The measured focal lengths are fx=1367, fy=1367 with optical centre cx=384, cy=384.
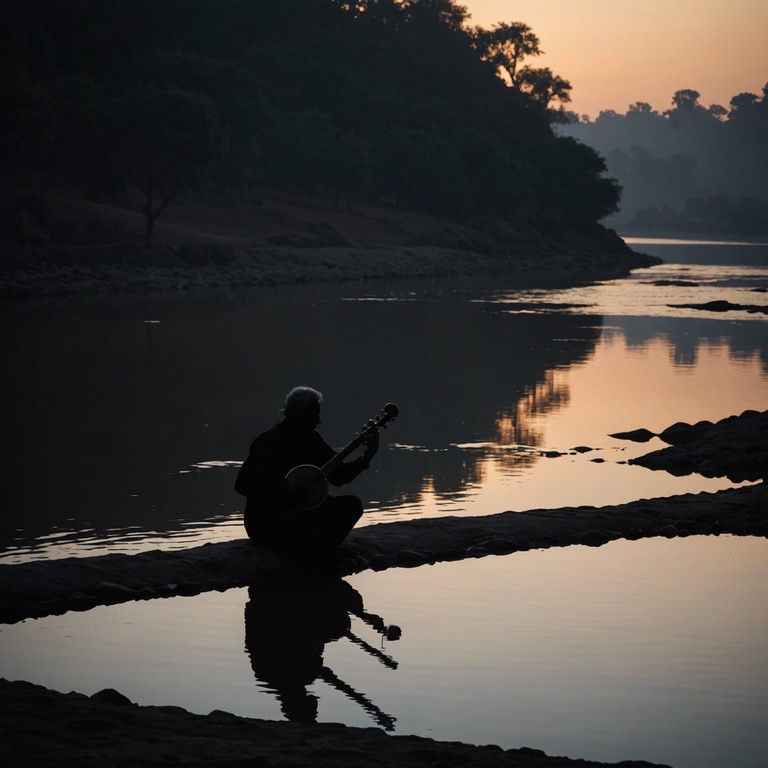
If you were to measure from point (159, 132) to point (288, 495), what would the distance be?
59477 mm

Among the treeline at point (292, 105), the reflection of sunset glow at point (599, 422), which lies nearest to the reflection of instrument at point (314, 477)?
the reflection of sunset glow at point (599, 422)

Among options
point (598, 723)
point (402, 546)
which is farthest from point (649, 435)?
point (598, 723)

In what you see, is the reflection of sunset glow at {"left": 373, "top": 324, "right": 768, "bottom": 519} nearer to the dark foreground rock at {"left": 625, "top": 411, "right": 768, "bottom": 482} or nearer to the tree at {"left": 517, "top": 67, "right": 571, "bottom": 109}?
the dark foreground rock at {"left": 625, "top": 411, "right": 768, "bottom": 482}

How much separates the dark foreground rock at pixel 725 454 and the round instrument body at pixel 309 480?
303 inches

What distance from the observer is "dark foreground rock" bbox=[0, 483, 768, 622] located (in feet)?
32.2

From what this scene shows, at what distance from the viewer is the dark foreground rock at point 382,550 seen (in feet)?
32.2

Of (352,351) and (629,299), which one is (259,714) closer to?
(352,351)

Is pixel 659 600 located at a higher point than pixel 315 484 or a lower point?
lower

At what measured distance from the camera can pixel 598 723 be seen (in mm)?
7562

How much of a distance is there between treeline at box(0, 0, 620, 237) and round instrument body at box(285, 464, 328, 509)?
54451mm

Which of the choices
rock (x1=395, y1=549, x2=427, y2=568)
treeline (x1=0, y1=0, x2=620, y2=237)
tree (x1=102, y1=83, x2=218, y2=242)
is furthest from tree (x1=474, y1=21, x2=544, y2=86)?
rock (x1=395, y1=549, x2=427, y2=568)

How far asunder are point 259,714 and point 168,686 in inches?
28.2

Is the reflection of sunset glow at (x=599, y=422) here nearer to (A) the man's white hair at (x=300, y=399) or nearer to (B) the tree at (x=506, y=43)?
(A) the man's white hair at (x=300, y=399)

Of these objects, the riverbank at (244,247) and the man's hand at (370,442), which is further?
the riverbank at (244,247)
